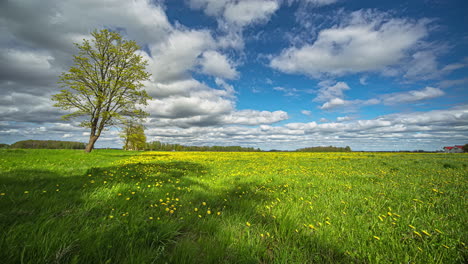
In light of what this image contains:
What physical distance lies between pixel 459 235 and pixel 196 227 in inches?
169

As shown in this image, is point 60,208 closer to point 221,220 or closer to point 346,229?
point 221,220

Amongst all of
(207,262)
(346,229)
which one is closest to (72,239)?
(207,262)

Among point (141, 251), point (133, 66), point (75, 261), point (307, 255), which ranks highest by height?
point (133, 66)

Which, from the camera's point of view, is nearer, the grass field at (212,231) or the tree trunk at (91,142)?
the grass field at (212,231)

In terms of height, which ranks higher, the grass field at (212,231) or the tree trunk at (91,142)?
the tree trunk at (91,142)

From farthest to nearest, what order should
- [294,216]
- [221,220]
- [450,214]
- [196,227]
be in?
[450,214], [294,216], [221,220], [196,227]

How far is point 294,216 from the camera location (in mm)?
3408

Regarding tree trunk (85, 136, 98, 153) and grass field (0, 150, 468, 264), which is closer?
grass field (0, 150, 468, 264)

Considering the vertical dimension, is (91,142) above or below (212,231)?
above

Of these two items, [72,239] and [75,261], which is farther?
[72,239]

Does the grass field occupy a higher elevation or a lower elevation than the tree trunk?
lower

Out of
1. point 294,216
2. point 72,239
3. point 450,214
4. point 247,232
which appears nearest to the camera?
point 72,239

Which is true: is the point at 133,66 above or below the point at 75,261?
above

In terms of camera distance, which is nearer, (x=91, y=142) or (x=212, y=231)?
(x=212, y=231)
